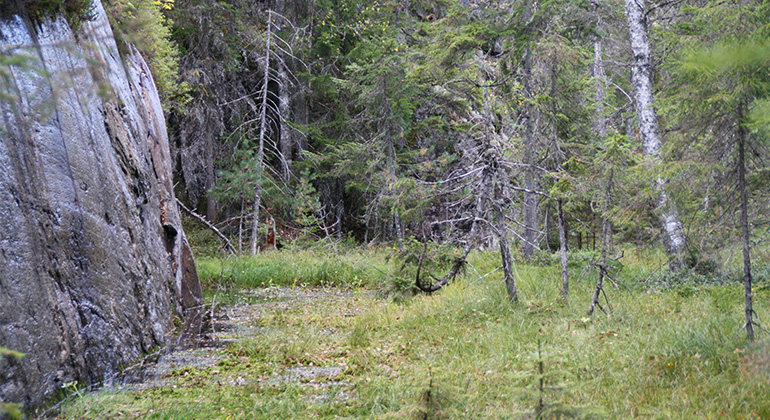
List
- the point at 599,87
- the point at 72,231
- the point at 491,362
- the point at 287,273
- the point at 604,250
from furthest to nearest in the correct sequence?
the point at 599,87, the point at 287,273, the point at 604,250, the point at 491,362, the point at 72,231

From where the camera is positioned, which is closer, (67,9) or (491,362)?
(491,362)

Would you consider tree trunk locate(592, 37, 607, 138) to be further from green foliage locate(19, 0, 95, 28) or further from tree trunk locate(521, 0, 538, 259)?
green foliage locate(19, 0, 95, 28)

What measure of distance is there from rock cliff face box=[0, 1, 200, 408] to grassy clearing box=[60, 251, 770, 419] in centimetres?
63

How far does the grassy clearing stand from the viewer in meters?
3.56

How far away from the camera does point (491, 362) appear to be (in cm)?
489

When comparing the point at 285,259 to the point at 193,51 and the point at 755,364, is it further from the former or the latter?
the point at 755,364

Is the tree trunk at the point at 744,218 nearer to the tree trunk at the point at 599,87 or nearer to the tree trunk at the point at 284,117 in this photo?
the tree trunk at the point at 599,87

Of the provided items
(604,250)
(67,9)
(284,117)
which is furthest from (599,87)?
(67,9)

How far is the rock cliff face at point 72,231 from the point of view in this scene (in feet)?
12.4

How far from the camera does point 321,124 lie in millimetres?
17000

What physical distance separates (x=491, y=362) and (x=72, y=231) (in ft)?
14.2

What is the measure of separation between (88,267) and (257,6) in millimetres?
14427

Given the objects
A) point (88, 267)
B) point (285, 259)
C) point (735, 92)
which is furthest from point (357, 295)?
point (735, 92)

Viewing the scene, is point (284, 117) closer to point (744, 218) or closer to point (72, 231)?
point (72, 231)
